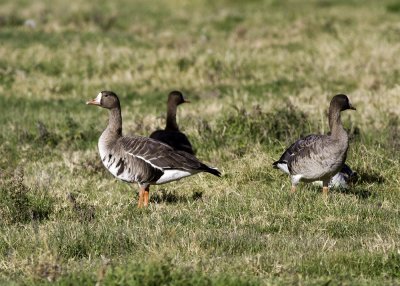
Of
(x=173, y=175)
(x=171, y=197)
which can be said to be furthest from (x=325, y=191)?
(x=171, y=197)

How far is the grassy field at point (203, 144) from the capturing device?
7.86m

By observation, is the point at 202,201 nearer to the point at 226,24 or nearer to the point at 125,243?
the point at 125,243

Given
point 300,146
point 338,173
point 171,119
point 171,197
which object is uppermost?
point 171,119

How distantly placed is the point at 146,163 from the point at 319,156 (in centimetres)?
224

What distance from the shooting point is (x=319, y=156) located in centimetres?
1066

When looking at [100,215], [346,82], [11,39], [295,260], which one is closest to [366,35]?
[346,82]

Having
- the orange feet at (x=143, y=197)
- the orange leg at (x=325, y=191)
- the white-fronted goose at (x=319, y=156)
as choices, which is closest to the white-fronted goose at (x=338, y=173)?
the white-fronted goose at (x=319, y=156)

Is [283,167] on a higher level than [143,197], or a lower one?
higher

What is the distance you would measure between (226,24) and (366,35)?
5830 millimetres

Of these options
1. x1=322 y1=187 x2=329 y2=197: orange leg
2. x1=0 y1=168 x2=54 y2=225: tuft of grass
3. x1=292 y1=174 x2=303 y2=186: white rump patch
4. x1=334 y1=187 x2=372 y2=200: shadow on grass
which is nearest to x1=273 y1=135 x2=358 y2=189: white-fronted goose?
x1=334 y1=187 x2=372 y2=200: shadow on grass

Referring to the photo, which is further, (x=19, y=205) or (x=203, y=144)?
(x=203, y=144)

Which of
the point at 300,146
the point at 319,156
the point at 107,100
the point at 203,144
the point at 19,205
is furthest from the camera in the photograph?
the point at 203,144

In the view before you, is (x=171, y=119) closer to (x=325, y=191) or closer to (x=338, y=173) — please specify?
(x=338, y=173)

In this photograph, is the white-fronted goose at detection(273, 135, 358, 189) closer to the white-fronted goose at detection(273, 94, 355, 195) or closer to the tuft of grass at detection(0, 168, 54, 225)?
the white-fronted goose at detection(273, 94, 355, 195)
